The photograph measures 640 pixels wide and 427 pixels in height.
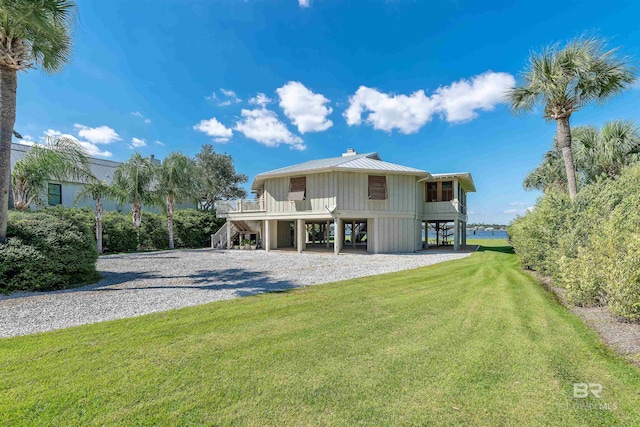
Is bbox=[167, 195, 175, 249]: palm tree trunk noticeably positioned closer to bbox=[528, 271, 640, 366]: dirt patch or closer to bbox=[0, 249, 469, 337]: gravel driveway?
bbox=[0, 249, 469, 337]: gravel driveway

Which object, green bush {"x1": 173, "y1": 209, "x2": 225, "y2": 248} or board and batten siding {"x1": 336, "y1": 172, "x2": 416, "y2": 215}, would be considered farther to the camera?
green bush {"x1": 173, "y1": 209, "x2": 225, "y2": 248}

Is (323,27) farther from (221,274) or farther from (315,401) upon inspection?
(315,401)

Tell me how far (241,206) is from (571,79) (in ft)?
58.2

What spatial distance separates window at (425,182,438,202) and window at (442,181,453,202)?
45cm

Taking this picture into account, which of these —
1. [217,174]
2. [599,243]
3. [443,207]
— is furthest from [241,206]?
[599,243]

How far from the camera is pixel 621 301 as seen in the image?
3941mm

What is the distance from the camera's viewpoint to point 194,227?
22.1 meters

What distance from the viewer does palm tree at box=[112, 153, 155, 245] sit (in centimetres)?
1795

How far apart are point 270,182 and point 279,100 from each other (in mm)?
8131

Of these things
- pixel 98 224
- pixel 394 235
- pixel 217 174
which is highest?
pixel 217 174

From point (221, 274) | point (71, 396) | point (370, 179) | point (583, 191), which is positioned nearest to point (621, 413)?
point (71, 396)

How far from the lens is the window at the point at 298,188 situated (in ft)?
53.5

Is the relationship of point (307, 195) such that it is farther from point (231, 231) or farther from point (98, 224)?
point (98, 224)

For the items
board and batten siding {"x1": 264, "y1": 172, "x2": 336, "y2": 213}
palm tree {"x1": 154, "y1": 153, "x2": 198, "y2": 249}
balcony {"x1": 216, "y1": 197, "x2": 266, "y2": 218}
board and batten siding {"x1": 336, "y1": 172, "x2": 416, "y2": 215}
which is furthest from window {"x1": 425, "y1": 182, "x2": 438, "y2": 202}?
palm tree {"x1": 154, "y1": 153, "x2": 198, "y2": 249}
